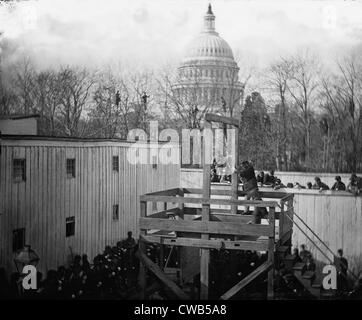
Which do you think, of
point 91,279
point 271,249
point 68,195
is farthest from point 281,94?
point 91,279

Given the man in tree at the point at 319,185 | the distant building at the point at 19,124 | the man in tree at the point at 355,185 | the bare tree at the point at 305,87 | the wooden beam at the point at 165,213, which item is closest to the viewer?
the distant building at the point at 19,124

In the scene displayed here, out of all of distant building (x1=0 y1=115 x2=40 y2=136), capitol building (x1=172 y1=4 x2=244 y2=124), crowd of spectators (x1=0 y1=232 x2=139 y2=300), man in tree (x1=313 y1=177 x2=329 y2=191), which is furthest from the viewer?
man in tree (x1=313 y1=177 x2=329 y2=191)

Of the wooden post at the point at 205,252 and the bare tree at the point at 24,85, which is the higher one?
the bare tree at the point at 24,85

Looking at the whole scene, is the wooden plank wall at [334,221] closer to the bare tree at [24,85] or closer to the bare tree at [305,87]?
the bare tree at [305,87]

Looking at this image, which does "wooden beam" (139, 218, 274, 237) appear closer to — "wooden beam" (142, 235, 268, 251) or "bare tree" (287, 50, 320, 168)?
"wooden beam" (142, 235, 268, 251)

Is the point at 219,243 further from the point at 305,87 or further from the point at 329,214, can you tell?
the point at 305,87

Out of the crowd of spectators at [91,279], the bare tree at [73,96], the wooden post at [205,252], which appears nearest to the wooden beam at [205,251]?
the wooden post at [205,252]

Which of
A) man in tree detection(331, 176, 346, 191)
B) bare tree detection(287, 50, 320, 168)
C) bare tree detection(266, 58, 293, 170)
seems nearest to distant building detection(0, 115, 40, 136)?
bare tree detection(266, 58, 293, 170)
